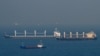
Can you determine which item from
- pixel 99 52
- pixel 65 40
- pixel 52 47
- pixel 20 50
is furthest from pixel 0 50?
pixel 65 40

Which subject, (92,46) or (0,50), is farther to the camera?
(92,46)

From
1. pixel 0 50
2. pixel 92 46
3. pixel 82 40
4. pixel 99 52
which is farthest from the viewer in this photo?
pixel 82 40

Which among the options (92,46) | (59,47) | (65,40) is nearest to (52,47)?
(59,47)

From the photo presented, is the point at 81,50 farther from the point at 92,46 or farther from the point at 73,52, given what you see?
the point at 92,46

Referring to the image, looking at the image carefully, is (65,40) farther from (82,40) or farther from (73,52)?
(73,52)

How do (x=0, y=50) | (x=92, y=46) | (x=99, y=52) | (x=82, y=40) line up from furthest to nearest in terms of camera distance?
1. (x=82, y=40)
2. (x=92, y=46)
3. (x=0, y=50)
4. (x=99, y=52)

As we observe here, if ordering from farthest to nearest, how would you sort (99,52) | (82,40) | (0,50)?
1. (82,40)
2. (0,50)
3. (99,52)

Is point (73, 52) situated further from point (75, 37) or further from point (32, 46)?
point (75, 37)

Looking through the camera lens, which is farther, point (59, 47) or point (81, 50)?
point (59, 47)
